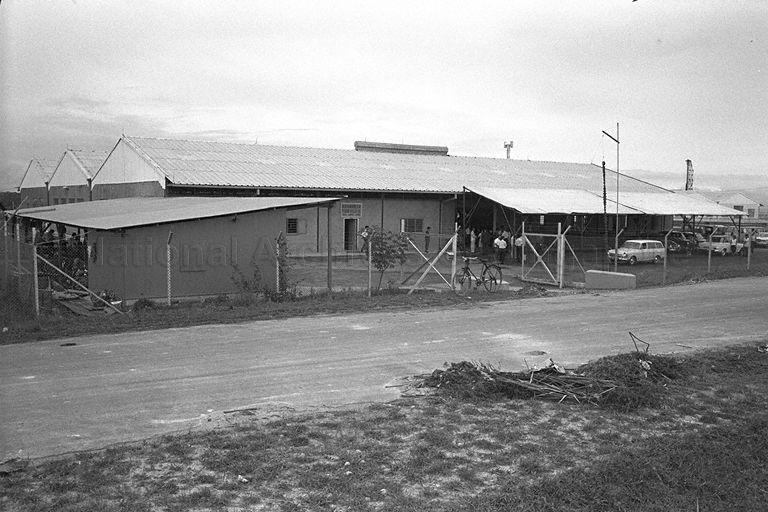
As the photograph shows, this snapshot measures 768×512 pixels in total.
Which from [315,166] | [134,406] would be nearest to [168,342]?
[134,406]

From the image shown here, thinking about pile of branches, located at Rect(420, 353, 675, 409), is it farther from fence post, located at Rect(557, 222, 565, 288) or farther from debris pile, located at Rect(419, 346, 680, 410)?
fence post, located at Rect(557, 222, 565, 288)

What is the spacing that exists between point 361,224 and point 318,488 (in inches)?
1198

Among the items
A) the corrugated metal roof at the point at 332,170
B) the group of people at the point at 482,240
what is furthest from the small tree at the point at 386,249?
the group of people at the point at 482,240

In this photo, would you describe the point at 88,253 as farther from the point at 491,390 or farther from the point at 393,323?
the point at 491,390

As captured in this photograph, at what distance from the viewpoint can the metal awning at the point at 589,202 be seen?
35.6 metres

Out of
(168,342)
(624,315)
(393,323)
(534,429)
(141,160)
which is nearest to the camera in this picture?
(534,429)

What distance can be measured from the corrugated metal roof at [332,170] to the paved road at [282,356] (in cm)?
1764

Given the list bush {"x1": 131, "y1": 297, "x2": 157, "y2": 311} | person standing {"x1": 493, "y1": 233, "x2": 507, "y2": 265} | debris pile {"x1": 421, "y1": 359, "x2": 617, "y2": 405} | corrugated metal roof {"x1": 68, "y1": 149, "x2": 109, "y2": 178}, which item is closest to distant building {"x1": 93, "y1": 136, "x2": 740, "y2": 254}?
person standing {"x1": 493, "y1": 233, "x2": 507, "y2": 265}

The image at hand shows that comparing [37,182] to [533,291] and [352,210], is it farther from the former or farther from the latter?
[533,291]

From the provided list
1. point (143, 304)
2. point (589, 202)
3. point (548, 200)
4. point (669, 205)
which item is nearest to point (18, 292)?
point (143, 304)

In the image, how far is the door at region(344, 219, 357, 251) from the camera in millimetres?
36312

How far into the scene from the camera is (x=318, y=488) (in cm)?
620

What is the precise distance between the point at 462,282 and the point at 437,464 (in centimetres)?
1546

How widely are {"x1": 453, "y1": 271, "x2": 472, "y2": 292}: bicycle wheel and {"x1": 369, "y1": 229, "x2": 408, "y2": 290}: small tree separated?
223cm
